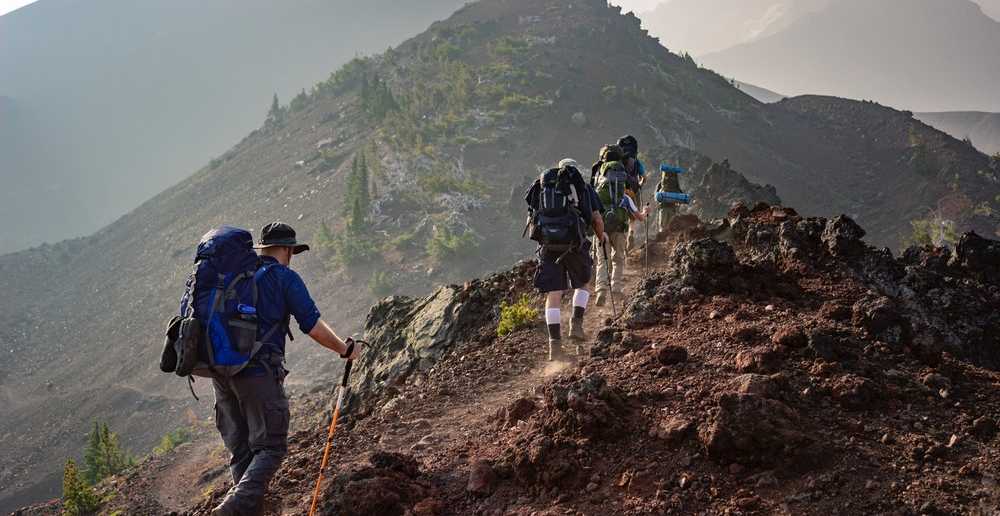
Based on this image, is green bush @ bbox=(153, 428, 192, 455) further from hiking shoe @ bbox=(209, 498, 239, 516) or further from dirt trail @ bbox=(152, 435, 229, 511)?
hiking shoe @ bbox=(209, 498, 239, 516)

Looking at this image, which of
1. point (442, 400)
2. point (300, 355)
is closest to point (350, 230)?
point (300, 355)

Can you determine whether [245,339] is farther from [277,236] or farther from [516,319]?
[516,319]

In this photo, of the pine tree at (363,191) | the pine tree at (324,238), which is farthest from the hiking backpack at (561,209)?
the pine tree at (363,191)

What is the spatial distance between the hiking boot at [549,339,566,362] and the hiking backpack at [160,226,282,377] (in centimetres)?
360

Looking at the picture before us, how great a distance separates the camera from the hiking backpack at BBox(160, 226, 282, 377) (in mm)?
4434

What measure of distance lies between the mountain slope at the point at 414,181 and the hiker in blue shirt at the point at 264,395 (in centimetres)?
3086

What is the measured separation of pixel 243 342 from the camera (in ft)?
14.7

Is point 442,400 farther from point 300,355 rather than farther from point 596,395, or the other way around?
point 300,355

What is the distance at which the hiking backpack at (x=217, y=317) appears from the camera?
14.5ft

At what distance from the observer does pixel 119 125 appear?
175 metres

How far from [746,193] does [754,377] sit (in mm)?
29186

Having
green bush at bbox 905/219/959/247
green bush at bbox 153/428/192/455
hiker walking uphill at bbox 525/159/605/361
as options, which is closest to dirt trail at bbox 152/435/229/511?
green bush at bbox 153/428/192/455

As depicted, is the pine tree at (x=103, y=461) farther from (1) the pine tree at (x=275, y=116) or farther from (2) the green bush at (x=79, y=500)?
(1) the pine tree at (x=275, y=116)

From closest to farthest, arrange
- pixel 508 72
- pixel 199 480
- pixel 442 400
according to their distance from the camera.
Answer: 1. pixel 442 400
2. pixel 199 480
3. pixel 508 72
